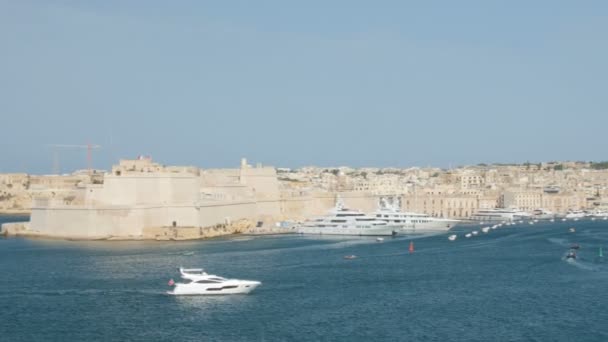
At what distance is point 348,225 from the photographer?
3769 centimetres

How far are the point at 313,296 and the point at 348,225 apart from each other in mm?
19087

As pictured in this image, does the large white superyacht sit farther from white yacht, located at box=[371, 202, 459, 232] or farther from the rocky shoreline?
the rocky shoreline

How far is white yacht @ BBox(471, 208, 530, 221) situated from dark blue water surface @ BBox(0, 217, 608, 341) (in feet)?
70.3

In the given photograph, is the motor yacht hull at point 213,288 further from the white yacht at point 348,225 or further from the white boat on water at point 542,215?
the white boat on water at point 542,215

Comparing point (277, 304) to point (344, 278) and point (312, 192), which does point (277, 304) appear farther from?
point (312, 192)

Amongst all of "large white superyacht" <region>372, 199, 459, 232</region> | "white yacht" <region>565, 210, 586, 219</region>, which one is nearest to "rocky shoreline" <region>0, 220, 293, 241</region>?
"large white superyacht" <region>372, 199, 459, 232</region>

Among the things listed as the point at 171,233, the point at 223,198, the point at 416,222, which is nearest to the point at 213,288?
the point at 171,233

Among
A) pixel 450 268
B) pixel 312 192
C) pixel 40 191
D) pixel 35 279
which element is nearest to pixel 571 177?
pixel 312 192

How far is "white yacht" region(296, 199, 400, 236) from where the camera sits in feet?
122

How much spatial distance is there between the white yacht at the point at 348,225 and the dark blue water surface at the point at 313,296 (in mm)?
7555

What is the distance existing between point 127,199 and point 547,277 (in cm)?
1823

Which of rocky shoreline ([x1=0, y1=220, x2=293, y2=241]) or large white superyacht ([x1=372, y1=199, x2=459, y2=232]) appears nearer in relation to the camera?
rocky shoreline ([x1=0, y1=220, x2=293, y2=241])

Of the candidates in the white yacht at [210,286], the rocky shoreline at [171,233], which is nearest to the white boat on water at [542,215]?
the rocky shoreline at [171,233]

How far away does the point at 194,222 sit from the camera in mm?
35188
